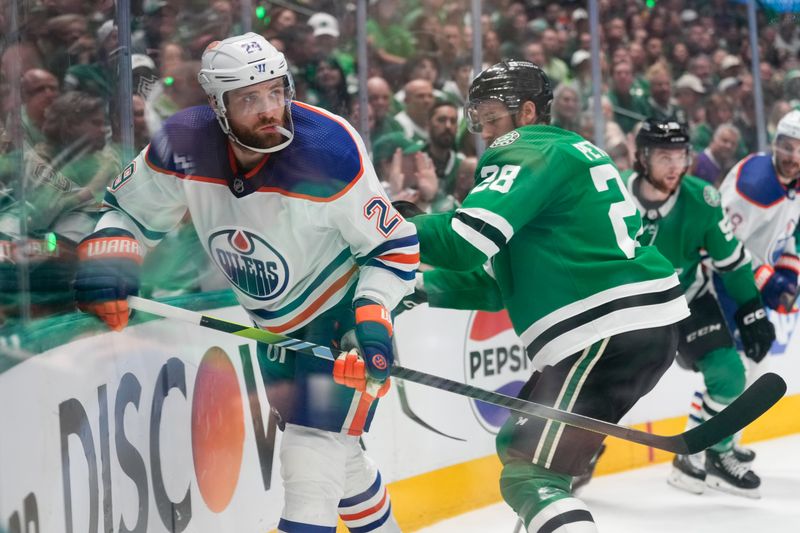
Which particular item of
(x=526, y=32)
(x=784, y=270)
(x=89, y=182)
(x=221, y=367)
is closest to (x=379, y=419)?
(x=221, y=367)

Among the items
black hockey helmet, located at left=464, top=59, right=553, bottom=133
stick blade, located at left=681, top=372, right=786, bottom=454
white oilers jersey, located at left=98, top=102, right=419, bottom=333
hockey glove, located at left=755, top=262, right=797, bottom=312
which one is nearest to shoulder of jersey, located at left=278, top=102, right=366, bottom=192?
white oilers jersey, located at left=98, top=102, right=419, bottom=333

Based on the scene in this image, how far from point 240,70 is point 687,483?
2.61 m

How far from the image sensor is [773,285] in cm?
412

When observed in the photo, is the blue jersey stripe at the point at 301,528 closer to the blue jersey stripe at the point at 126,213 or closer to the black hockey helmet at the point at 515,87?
the blue jersey stripe at the point at 126,213

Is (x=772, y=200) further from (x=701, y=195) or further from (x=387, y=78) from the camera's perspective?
(x=387, y=78)

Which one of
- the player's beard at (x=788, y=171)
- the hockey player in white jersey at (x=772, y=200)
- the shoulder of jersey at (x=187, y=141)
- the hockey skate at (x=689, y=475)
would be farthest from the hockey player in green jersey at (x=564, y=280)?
the player's beard at (x=788, y=171)

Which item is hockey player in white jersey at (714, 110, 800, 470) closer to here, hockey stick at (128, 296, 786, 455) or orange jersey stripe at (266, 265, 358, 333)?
hockey stick at (128, 296, 786, 455)

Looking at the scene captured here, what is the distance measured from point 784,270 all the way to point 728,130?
5.63 ft

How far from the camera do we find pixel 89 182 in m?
2.29

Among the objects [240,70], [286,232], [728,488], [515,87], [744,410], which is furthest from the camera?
[728,488]

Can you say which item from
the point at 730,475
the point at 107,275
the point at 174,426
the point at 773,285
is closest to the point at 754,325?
the point at 773,285

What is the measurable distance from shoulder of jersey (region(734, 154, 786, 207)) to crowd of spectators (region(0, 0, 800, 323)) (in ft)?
1.64

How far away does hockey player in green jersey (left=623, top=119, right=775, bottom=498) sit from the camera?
3.67 meters

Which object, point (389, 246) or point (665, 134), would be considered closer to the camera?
point (389, 246)
